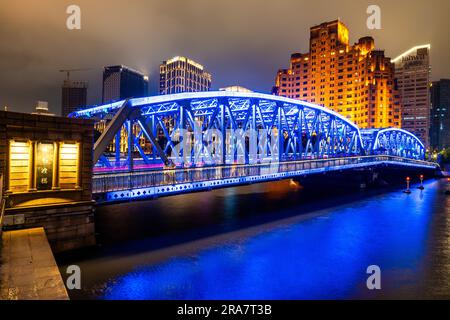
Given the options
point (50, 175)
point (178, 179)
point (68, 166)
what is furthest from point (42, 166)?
point (178, 179)

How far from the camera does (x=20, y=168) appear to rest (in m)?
15.3

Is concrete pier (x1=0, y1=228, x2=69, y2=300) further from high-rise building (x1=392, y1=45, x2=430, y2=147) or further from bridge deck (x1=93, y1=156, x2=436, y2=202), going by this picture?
high-rise building (x1=392, y1=45, x2=430, y2=147)

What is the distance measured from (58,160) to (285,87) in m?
156

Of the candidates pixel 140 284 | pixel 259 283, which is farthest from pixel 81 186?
pixel 259 283

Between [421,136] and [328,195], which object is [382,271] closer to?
[328,195]

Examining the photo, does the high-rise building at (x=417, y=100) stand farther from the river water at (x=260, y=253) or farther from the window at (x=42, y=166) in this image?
the window at (x=42, y=166)

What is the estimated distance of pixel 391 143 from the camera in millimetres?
81000

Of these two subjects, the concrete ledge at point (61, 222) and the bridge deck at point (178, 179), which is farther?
the bridge deck at point (178, 179)

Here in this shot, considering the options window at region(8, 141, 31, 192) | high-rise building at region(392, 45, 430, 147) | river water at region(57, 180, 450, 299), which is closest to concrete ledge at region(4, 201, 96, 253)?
river water at region(57, 180, 450, 299)

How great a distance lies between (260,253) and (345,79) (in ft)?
459

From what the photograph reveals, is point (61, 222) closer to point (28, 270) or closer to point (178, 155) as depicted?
point (28, 270)

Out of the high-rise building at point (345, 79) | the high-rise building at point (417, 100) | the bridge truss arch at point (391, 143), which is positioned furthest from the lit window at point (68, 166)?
the high-rise building at point (417, 100)

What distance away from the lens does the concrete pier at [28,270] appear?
8.94 m

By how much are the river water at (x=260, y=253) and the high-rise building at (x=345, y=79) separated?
109320mm
